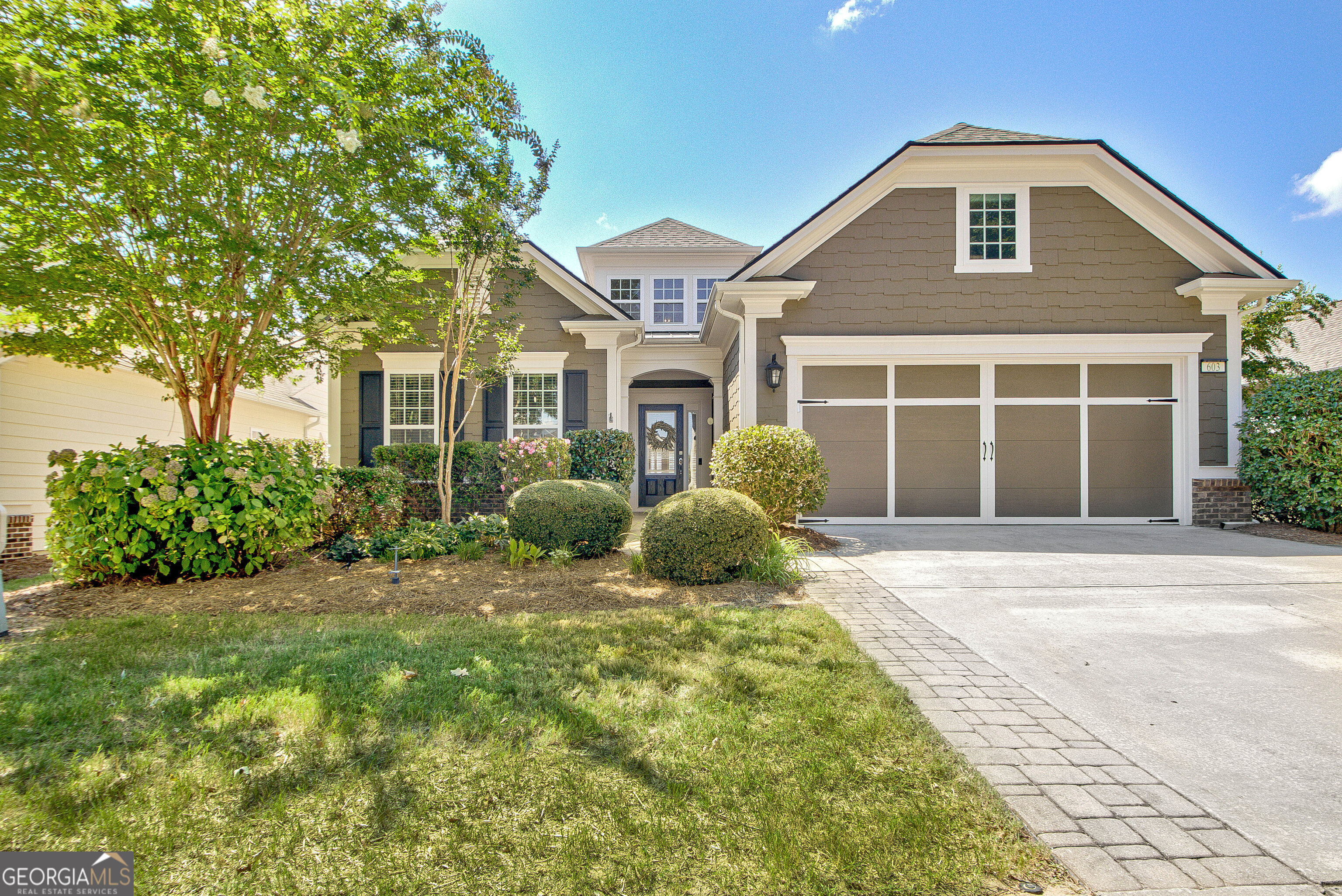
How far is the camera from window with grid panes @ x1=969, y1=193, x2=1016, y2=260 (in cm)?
891

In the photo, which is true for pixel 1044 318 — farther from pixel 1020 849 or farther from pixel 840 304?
pixel 1020 849

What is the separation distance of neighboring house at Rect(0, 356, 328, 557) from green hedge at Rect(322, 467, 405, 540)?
1.66 metres

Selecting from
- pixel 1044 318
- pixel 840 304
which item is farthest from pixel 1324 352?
pixel 840 304

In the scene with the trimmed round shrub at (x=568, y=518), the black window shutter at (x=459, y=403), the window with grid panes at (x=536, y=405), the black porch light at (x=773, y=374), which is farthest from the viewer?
the window with grid panes at (x=536, y=405)

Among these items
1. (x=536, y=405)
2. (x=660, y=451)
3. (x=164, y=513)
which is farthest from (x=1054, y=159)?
(x=164, y=513)

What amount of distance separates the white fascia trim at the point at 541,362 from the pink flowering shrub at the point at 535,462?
175 cm

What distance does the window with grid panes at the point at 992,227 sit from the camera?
29.2ft

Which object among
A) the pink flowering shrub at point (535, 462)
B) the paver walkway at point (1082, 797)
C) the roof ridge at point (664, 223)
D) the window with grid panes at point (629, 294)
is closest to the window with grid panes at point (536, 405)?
the pink flowering shrub at point (535, 462)

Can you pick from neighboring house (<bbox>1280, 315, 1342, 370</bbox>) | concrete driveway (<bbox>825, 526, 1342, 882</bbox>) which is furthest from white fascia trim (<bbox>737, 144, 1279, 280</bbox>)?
neighboring house (<bbox>1280, 315, 1342, 370</bbox>)

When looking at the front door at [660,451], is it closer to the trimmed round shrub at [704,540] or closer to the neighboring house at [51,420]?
the neighboring house at [51,420]

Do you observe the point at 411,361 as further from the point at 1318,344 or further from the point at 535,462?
the point at 1318,344

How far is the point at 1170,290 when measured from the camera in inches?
346

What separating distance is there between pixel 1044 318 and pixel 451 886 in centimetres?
1006

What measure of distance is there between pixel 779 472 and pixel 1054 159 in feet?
21.1
